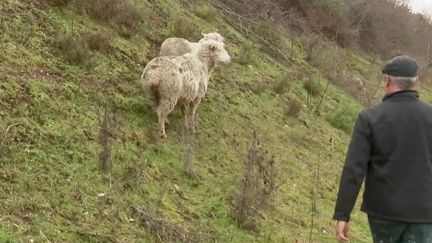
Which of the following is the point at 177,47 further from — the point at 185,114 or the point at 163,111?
the point at 163,111

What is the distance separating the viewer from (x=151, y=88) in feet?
27.8

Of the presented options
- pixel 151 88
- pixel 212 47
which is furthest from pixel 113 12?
pixel 151 88

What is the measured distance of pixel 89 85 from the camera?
28.1ft

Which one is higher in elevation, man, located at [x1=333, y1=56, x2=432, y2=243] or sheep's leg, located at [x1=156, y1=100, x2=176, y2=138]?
man, located at [x1=333, y1=56, x2=432, y2=243]

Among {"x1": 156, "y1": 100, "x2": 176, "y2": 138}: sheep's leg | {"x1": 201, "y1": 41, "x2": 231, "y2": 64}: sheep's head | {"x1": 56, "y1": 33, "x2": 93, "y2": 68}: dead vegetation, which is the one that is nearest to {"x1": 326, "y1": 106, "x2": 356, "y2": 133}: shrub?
{"x1": 201, "y1": 41, "x2": 231, "y2": 64}: sheep's head

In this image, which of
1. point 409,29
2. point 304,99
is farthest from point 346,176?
point 409,29

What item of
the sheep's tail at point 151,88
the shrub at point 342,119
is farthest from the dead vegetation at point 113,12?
the shrub at point 342,119

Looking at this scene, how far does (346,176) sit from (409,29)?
26.0 metres

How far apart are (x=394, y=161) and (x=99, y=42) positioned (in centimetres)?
599

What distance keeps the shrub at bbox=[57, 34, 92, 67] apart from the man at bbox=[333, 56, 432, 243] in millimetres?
5162

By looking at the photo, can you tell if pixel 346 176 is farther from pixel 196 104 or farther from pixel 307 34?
pixel 307 34

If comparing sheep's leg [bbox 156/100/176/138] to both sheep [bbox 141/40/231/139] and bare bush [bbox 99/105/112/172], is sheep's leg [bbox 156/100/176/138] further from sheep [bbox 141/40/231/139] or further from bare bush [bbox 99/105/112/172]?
bare bush [bbox 99/105/112/172]

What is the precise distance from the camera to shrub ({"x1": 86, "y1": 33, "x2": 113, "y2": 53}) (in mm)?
9531

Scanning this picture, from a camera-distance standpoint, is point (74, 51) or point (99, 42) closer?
point (74, 51)
